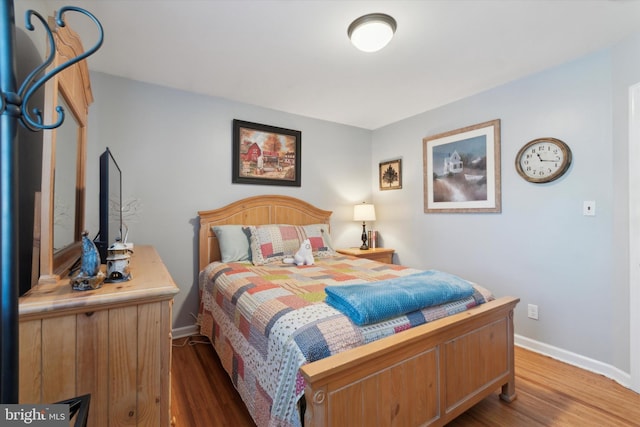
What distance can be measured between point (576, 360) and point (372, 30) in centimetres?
→ 291

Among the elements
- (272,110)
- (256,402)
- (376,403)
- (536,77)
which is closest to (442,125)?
(536,77)

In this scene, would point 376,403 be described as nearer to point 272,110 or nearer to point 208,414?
point 208,414

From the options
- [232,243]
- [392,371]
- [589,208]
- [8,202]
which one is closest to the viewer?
[8,202]

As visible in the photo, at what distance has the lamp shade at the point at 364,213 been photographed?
3.89 m

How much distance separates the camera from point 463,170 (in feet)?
10.1

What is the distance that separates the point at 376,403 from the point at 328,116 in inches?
127

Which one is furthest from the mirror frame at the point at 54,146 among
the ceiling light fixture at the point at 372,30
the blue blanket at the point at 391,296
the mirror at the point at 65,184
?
the ceiling light fixture at the point at 372,30

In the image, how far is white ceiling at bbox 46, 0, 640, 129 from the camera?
1.75 meters

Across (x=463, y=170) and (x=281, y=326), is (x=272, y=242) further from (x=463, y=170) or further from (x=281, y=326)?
(x=463, y=170)

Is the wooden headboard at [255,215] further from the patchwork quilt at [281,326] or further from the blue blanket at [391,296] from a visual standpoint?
the blue blanket at [391,296]

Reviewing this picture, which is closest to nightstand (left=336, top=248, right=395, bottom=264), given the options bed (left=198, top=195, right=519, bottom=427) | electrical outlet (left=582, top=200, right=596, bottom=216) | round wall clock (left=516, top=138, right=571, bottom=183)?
bed (left=198, top=195, right=519, bottom=427)

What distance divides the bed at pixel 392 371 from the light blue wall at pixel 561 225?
0.93 meters

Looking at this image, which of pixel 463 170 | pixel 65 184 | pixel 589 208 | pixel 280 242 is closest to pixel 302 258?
pixel 280 242

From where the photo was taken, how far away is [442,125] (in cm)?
331
